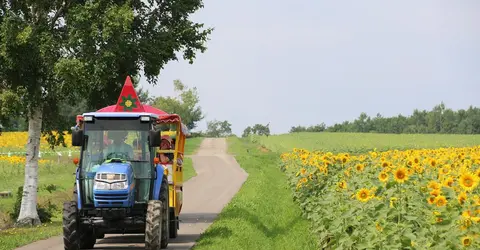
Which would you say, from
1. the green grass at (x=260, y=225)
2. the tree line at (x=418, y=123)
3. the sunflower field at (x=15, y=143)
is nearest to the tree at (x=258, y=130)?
the tree line at (x=418, y=123)

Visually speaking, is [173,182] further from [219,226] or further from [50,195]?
[50,195]

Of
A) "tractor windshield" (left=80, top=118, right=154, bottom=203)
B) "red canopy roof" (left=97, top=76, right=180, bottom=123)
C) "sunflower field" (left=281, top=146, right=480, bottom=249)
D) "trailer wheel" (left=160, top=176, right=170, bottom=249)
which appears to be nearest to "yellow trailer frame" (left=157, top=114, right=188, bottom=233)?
"red canopy roof" (left=97, top=76, right=180, bottom=123)

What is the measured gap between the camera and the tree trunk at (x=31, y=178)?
24.4 m

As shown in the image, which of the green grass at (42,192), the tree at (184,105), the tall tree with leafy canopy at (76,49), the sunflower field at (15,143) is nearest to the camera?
the green grass at (42,192)

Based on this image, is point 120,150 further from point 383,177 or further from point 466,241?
point 466,241

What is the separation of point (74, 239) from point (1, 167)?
28.8 meters

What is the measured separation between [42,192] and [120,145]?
17879 millimetres

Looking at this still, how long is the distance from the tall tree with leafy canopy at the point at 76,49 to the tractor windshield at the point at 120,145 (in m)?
6.58

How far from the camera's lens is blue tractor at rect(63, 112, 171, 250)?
1537 cm

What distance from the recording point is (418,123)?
5502 inches

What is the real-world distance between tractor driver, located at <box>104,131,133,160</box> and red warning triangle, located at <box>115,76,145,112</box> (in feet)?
9.48

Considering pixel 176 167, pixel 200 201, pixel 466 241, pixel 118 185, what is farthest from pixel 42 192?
pixel 466 241

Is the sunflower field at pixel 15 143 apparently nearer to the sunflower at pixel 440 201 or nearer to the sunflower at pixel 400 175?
the sunflower at pixel 400 175

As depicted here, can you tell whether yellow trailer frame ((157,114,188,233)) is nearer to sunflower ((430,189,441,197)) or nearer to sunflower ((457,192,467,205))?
sunflower ((430,189,441,197))
